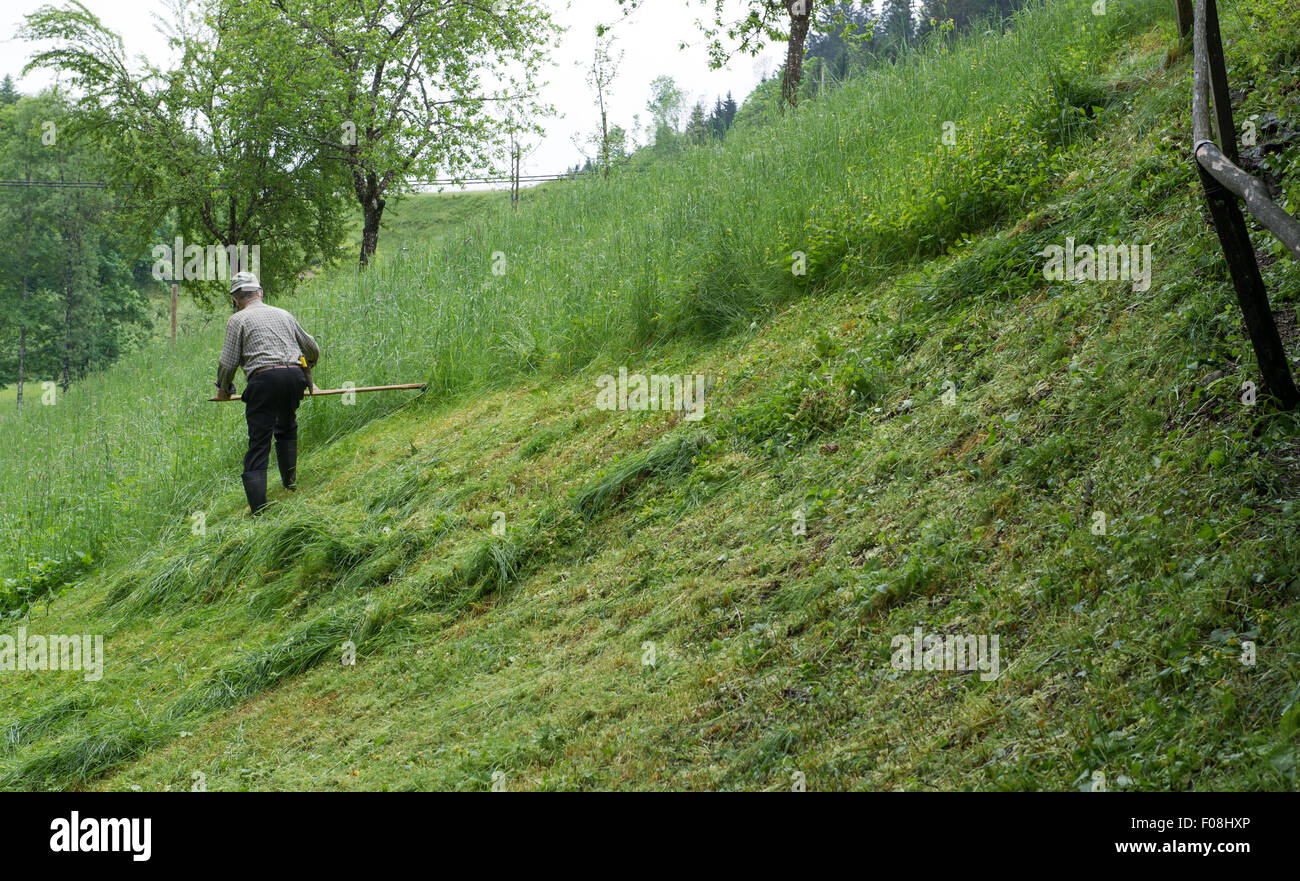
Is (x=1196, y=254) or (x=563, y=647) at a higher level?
(x=1196, y=254)

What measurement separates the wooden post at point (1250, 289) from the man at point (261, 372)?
8121mm

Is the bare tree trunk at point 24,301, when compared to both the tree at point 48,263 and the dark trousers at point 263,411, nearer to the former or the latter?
Result: the tree at point 48,263

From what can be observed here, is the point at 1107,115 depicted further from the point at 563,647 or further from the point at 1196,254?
the point at 563,647

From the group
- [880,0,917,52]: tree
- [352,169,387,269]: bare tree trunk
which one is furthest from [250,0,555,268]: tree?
[880,0,917,52]: tree

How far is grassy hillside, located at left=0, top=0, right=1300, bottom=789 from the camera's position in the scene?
3549 mm

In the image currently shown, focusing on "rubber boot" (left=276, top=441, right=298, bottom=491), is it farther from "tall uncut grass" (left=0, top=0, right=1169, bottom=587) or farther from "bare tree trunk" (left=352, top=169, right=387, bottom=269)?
"bare tree trunk" (left=352, top=169, right=387, bottom=269)

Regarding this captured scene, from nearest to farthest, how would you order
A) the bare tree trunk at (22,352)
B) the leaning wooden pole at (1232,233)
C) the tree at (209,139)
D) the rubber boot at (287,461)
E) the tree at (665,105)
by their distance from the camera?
the leaning wooden pole at (1232,233)
the rubber boot at (287,461)
the tree at (209,139)
the tree at (665,105)
the bare tree trunk at (22,352)

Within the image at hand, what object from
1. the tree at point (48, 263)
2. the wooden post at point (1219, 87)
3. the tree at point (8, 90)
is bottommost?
the wooden post at point (1219, 87)

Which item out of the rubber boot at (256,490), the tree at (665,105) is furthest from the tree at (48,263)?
the rubber boot at (256,490)

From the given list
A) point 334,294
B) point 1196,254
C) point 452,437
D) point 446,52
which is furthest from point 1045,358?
point 446,52

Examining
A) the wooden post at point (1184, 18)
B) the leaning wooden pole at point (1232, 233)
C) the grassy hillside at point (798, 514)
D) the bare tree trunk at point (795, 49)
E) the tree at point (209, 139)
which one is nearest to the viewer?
the grassy hillside at point (798, 514)

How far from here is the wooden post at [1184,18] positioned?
8.20m

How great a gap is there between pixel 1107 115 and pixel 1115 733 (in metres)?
6.91

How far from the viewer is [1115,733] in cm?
304
